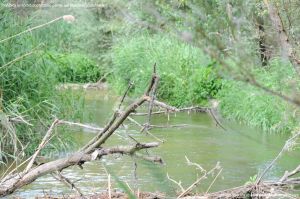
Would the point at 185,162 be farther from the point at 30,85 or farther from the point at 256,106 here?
the point at 256,106

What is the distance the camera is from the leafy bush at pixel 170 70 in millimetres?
16250

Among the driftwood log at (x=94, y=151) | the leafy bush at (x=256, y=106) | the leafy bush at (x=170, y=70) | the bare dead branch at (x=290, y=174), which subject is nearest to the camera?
the driftwood log at (x=94, y=151)

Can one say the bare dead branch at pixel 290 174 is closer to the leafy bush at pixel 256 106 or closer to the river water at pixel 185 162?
the river water at pixel 185 162

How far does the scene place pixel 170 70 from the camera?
55.4 ft

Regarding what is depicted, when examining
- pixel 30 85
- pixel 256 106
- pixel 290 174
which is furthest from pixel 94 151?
pixel 256 106

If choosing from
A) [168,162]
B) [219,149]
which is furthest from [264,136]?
[168,162]

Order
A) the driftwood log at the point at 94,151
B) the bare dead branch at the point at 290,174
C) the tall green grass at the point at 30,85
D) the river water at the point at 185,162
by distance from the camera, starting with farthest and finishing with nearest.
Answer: the tall green grass at the point at 30,85 < the river water at the point at 185,162 < the bare dead branch at the point at 290,174 < the driftwood log at the point at 94,151

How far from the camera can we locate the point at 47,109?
28.7 ft

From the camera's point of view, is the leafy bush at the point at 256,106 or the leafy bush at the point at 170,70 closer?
the leafy bush at the point at 256,106

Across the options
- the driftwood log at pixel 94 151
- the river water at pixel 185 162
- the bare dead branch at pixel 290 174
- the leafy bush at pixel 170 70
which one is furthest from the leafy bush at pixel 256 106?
the driftwood log at pixel 94 151

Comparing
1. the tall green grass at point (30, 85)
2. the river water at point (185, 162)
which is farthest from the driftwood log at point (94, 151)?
the tall green grass at point (30, 85)

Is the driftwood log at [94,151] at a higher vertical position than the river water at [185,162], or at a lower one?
higher

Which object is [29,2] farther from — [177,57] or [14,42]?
[177,57]

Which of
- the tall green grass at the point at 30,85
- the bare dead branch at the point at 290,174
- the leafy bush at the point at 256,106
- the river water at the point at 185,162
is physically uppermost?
the tall green grass at the point at 30,85
